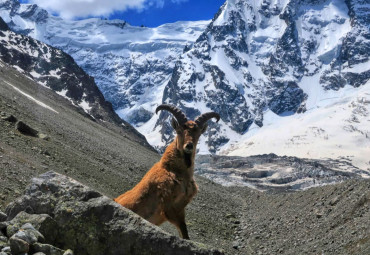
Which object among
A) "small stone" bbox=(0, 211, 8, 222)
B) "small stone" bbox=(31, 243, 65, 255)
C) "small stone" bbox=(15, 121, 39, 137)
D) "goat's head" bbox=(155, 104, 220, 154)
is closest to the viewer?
"small stone" bbox=(31, 243, 65, 255)

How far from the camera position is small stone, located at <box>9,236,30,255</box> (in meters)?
7.18

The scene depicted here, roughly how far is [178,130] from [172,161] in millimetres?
1151

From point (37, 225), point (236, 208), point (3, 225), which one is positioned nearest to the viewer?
point (3, 225)

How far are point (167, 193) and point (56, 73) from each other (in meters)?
159

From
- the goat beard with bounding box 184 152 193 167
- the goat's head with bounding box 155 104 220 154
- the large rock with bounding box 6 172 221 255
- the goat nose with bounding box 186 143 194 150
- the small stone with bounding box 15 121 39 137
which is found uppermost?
the goat's head with bounding box 155 104 220 154

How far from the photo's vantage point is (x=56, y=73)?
163 m

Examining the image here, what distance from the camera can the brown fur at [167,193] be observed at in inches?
428

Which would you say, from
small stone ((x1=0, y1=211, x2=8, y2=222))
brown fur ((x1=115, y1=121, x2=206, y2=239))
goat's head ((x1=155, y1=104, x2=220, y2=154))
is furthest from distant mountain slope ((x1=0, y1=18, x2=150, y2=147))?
small stone ((x1=0, y1=211, x2=8, y2=222))

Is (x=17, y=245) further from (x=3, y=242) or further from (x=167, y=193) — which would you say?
(x=167, y=193)

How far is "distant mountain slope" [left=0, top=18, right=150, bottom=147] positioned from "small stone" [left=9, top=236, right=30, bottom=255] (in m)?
134

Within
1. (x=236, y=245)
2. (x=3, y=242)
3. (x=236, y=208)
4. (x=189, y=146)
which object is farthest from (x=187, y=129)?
(x=236, y=208)

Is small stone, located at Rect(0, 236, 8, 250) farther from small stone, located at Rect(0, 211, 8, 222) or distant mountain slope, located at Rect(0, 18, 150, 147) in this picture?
distant mountain slope, located at Rect(0, 18, 150, 147)

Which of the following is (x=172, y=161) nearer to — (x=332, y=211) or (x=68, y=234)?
(x=68, y=234)

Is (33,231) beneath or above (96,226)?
Result: beneath
